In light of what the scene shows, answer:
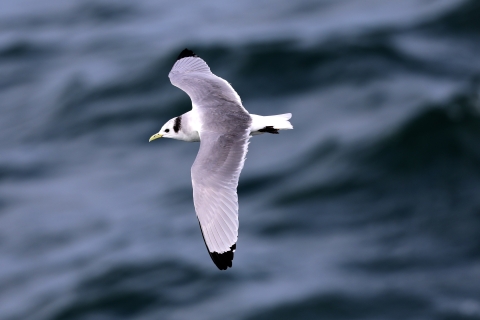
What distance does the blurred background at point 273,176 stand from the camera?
15.9 metres

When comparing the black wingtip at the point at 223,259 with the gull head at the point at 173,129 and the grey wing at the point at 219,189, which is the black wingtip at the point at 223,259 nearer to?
the grey wing at the point at 219,189

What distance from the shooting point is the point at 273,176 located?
18.2 meters

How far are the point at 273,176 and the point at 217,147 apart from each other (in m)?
11.4

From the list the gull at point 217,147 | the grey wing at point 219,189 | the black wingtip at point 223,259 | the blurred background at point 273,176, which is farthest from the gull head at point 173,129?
the blurred background at point 273,176

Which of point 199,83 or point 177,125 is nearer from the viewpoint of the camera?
point 177,125

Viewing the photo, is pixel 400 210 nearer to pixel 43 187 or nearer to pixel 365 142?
pixel 365 142

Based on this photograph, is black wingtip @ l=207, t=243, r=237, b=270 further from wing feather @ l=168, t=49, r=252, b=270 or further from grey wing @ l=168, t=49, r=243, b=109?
grey wing @ l=168, t=49, r=243, b=109

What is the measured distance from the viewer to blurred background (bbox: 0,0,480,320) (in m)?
15.9

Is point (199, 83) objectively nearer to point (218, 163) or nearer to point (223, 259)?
point (218, 163)

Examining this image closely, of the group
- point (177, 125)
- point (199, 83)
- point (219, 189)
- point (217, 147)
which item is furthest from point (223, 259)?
point (199, 83)

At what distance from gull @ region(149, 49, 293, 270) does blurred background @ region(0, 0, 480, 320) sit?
8113 millimetres

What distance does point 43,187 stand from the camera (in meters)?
19.1

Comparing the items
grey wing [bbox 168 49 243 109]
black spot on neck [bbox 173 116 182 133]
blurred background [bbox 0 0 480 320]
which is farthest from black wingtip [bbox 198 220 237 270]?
blurred background [bbox 0 0 480 320]

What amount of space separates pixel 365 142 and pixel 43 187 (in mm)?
7127
